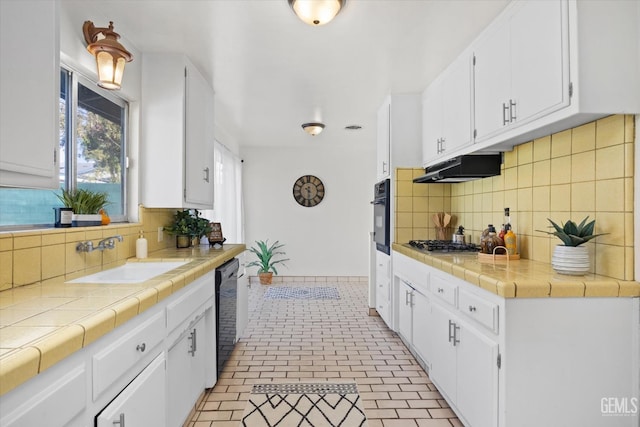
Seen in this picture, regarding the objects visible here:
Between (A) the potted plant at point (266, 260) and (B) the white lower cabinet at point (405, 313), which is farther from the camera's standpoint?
(A) the potted plant at point (266, 260)

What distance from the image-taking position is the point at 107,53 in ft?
6.27

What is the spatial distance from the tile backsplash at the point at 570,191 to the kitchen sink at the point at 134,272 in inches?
85.2

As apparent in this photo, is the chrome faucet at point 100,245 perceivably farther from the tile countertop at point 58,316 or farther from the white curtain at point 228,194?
the white curtain at point 228,194

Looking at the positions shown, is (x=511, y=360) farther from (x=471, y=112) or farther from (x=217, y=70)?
(x=217, y=70)

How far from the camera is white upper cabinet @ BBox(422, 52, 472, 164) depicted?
2508 mm

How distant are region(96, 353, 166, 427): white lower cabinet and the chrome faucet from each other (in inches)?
29.5

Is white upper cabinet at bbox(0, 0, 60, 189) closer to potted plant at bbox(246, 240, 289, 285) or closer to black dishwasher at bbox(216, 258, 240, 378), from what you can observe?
black dishwasher at bbox(216, 258, 240, 378)

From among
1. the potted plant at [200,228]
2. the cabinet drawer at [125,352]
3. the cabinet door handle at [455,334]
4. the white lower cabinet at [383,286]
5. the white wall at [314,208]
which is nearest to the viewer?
the cabinet drawer at [125,352]

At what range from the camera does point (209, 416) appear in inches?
83.7

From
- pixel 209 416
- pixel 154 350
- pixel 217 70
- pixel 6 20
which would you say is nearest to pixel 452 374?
pixel 209 416

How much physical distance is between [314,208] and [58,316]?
17.9ft

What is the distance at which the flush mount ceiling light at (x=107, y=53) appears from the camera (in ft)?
6.18

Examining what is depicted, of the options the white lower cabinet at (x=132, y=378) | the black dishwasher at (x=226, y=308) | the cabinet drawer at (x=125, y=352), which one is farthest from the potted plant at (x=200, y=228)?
the cabinet drawer at (x=125, y=352)

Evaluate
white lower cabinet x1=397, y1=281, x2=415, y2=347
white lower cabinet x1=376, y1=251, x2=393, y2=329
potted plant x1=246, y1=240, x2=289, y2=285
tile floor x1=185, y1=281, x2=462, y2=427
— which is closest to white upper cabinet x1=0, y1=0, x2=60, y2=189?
tile floor x1=185, y1=281, x2=462, y2=427
